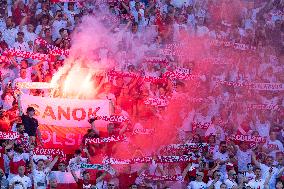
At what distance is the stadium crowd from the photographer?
1238cm

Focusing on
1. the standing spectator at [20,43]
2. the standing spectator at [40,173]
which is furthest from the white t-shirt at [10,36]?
the standing spectator at [40,173]

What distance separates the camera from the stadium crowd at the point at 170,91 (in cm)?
1238

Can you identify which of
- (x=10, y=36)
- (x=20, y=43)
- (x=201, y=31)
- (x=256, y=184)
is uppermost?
(x=201, y=31)

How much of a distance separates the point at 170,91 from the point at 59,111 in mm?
2674

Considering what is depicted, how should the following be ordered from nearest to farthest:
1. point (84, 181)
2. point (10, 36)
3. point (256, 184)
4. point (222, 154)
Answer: point (84, 181) → point (256, 184) → point (222, 154) → point (10, 36)

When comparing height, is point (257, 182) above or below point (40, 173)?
below

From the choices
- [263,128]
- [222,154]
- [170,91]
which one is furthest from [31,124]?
[263,128]

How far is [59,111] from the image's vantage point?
13.1 meters

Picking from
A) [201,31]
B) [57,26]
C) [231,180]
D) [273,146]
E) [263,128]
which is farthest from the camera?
[201,31]

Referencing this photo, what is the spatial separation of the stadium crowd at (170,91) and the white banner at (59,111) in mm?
172

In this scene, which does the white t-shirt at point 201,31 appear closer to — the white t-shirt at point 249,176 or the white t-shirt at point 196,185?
the white t-shirt at point 249,176

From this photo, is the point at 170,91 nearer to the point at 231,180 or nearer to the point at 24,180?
the point at 231,180

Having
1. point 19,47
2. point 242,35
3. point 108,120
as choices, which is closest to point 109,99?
point 108,120

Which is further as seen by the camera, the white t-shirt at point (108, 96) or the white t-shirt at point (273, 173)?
the white t-shirt at point (108, 96)
